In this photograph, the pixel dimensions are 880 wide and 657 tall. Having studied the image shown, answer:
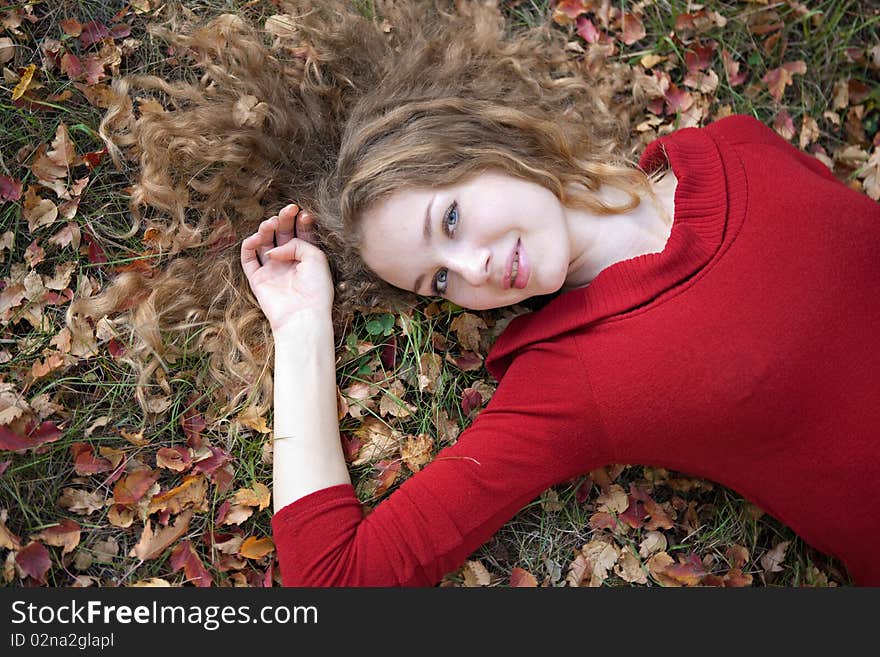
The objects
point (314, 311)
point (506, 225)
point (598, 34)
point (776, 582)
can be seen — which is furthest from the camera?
point (598, 34)

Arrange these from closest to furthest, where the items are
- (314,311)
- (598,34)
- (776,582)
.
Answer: (314,311)
(776,582)
(598,34)

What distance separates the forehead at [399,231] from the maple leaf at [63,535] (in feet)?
6.23

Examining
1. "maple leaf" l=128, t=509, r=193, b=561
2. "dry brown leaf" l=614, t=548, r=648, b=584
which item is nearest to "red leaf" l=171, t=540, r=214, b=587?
"maple leaf" l=128, t=509, r=193, b=561

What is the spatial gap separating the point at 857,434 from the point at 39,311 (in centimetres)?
374

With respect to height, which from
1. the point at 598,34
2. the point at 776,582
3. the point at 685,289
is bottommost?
the point at 776,582

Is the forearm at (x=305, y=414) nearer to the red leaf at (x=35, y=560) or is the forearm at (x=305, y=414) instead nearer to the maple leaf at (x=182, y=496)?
the maple leaf at (x=182, y=496)

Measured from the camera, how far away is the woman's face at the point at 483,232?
2.86m

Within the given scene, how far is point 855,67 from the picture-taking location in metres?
4.25

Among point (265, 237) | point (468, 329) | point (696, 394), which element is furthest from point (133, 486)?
point (696, 394)

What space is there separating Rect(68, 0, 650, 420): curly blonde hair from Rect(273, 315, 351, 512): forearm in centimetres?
22

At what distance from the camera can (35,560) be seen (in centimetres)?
320

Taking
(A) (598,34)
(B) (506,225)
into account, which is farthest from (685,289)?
(A) (598,34)

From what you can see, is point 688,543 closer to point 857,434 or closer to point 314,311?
point 857,434

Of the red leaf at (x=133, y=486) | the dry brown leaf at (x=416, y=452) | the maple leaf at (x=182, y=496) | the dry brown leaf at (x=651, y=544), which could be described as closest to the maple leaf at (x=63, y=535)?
the red leaf at (x=133, y=486)
